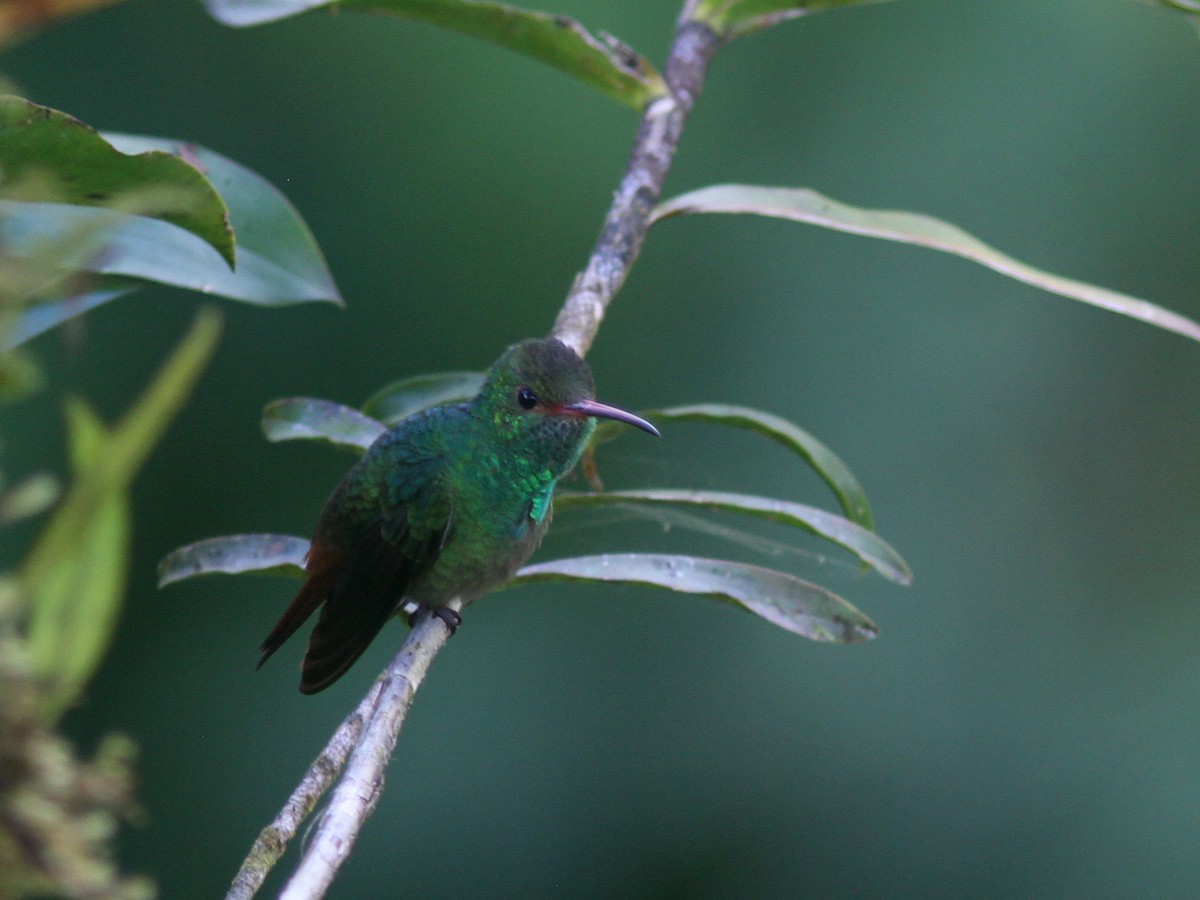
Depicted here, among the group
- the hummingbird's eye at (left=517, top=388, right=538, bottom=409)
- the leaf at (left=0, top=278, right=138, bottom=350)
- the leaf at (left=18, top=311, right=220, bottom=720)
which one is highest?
the hummingbird's eye at (left=517, top=388, right=538, bottom=409)

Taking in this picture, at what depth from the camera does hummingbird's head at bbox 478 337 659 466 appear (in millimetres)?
1451

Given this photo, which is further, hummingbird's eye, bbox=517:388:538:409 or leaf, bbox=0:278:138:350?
hummingbird's eye, bbox=517:388:538:409

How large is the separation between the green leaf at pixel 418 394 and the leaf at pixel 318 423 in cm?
15

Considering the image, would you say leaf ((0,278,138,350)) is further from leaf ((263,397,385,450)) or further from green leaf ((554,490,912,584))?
green leaf ((554,490,912,584))

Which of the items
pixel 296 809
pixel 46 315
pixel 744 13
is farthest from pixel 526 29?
pixel 296 809

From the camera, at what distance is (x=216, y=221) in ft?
3.32

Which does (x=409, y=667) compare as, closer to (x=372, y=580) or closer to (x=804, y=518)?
(x=372, y=580)

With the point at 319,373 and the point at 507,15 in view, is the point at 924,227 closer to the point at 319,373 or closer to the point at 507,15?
the point at 507,15

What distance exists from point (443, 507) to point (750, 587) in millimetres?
437

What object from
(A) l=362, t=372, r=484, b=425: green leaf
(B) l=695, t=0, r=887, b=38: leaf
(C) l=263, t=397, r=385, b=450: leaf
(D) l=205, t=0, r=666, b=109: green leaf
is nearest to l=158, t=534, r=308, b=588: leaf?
(C) l=263, t=397, r=385, b=450: leaf

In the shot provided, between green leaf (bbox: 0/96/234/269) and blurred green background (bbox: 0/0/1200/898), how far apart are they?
4.20 ft

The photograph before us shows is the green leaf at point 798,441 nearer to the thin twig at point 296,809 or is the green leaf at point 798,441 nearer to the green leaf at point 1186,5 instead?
the thin twig at point 296,809

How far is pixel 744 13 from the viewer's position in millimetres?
1880

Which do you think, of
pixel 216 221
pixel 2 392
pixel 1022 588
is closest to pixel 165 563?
pixel 216 221
